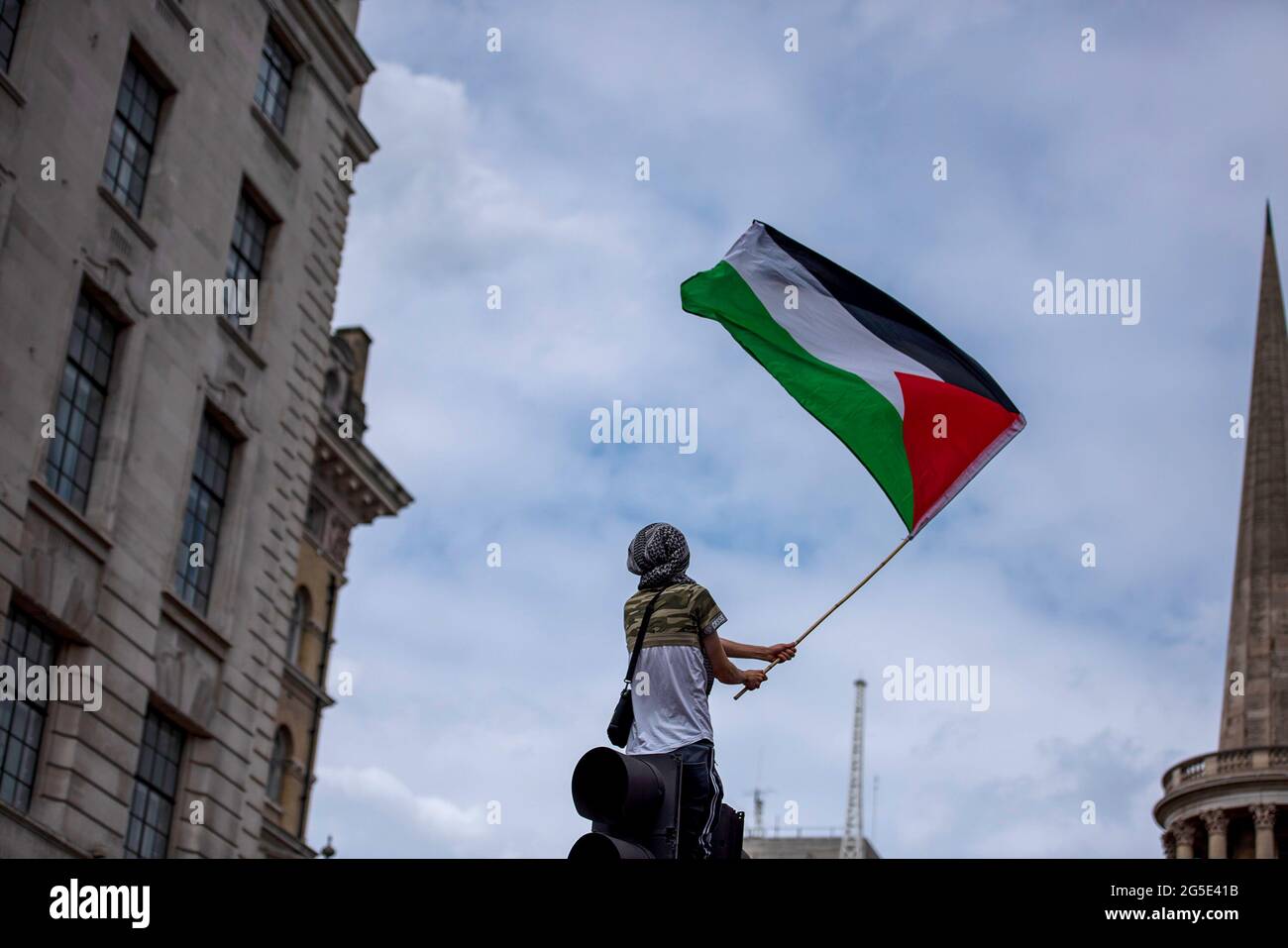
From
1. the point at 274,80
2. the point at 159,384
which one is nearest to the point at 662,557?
the point at 159,384

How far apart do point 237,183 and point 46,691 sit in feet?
32.8

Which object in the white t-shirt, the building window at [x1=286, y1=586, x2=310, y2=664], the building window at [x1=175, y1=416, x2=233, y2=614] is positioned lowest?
the white t-shirt

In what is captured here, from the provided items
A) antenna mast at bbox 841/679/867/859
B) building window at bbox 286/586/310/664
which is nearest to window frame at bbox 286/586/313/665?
building window at bbox 286/586/310/664

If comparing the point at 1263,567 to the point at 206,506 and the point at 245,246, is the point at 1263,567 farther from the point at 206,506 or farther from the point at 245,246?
the point at 206,506

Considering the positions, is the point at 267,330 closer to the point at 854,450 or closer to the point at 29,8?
the point at 29,8

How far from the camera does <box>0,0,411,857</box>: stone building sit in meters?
23.7

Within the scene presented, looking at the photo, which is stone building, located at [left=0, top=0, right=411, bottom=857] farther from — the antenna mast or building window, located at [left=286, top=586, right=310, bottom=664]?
the antenna mast

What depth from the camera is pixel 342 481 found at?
50.2 meters

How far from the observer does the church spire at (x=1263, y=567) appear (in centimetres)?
6431

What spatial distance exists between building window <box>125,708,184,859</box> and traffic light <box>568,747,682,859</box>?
20528 millimetres

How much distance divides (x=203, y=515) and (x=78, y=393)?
13.9 feet

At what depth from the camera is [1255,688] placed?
6462cm
